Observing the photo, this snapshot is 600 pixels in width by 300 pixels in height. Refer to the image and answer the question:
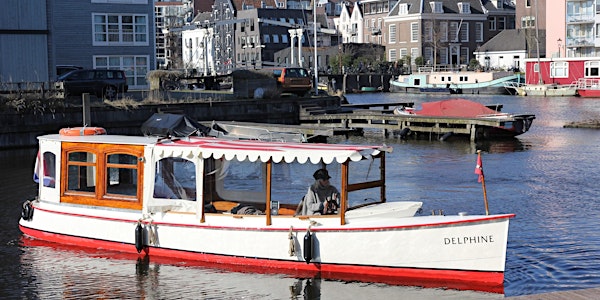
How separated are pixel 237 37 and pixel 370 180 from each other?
129m

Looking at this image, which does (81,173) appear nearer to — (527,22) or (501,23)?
(527,22)

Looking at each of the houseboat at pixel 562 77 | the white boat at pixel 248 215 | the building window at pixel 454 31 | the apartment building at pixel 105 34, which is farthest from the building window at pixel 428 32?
the white boat at pixel 248 215

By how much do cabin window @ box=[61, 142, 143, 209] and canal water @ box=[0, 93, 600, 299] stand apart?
121 cm

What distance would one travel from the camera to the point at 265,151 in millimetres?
18719

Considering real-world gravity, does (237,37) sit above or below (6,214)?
above

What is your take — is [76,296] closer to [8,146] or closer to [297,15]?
[8,146]

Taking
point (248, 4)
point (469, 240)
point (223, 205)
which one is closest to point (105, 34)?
point (223, 205)

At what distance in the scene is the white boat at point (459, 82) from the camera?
10444 cm

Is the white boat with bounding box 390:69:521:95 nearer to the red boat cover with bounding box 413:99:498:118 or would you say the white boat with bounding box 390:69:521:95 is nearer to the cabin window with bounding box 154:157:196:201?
the red boat cover with bounding box 413:99:498:118

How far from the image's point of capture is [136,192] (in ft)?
69.2

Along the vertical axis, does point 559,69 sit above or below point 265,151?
above

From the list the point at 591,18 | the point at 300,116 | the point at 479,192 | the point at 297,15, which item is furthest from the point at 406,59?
the point at 479,192

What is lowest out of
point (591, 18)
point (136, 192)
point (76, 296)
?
point (76, 296)

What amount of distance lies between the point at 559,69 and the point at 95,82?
63.5 m
